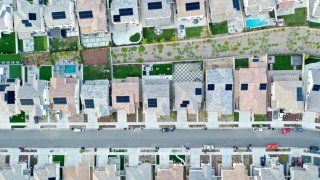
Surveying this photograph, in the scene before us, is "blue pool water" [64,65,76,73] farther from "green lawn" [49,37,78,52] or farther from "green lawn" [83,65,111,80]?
"green lawn" [49,37,78,52]

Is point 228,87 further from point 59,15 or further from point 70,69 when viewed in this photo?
point 59,15

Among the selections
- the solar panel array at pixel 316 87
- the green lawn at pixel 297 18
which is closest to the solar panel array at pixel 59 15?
the green lawn at pixel 297 18

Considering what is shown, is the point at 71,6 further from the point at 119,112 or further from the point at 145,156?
the point at 145,156

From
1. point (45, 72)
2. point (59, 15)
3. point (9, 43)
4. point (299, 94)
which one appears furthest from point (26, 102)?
point (299, 94)

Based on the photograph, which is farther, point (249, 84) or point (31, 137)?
point (31, 137)

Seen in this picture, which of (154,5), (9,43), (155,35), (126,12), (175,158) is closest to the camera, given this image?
(154,5)

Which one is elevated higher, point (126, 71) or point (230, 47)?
point (230, 47)

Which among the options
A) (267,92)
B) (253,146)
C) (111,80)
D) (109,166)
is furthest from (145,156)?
(267,92)
